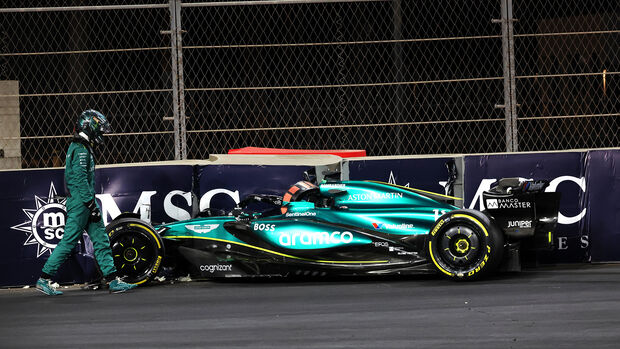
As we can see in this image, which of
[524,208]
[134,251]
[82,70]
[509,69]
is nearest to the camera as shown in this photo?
[524,208]

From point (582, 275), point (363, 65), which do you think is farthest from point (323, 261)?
point (363, 65)

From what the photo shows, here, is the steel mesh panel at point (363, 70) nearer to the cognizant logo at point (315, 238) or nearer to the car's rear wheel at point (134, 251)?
the car's rear wheel at point (134, 251)

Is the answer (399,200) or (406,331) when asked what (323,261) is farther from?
(406,331)

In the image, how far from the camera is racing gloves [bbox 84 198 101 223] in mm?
10375

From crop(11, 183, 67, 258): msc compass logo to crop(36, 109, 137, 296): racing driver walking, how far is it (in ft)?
1.96

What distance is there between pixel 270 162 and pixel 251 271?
1381mm

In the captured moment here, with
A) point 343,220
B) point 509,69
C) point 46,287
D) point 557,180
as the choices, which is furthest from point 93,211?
point 509,69

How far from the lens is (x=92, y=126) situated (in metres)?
10.6

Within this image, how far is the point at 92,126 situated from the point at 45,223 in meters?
1.19

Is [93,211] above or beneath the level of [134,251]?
above

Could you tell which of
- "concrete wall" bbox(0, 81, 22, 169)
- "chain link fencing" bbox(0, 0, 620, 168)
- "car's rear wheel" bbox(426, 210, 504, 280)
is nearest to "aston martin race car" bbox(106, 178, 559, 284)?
"car's rear wheel" bbox(426, 210, 504, 280)

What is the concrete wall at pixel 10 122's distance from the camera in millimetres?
13156

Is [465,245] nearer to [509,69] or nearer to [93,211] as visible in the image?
[509,69]

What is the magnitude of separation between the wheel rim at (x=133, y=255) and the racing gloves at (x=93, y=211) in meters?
0.42
